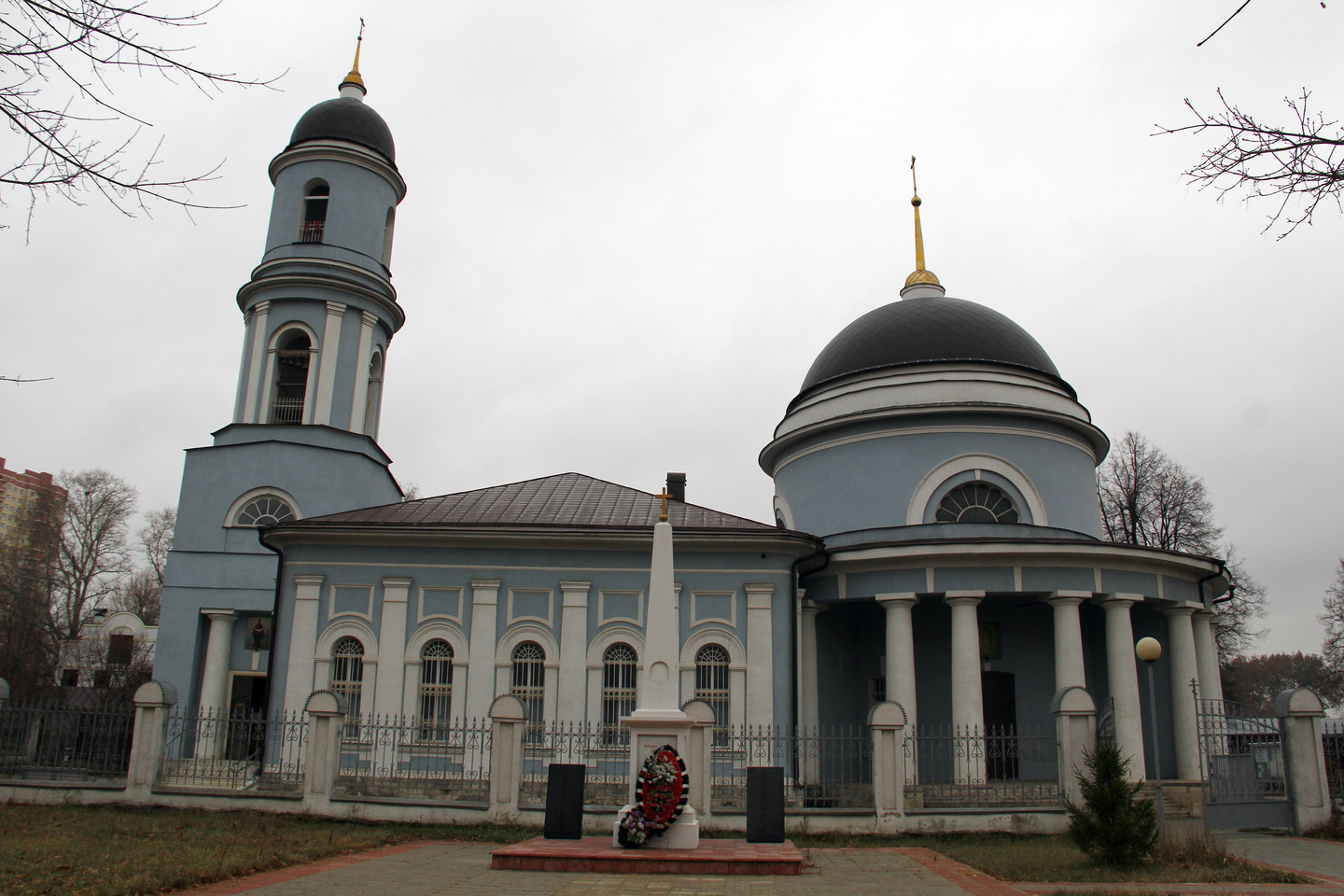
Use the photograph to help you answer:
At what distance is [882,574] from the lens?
1723 centimetres

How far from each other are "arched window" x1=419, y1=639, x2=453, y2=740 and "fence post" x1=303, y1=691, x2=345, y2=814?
2.65 m

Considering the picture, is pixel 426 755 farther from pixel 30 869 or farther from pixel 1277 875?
pixel 1277 875

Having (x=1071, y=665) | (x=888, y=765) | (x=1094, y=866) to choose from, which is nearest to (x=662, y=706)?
(x=888, y=765)

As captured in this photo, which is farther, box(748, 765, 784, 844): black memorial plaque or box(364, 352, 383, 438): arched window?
box(364, 352, 383, 438): arched window

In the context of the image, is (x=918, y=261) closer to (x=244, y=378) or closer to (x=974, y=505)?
(x=974, y=505)

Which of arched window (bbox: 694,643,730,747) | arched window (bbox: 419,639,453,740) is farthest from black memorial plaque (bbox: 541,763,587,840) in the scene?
arched window (bbox: 419,639,453,740)

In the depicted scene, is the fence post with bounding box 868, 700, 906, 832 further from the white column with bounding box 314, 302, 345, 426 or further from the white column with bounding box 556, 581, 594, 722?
the white column with bounding box 314, 302, 345, 426

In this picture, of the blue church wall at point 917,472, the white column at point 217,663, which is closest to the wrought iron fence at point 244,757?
the white column at point 217,663

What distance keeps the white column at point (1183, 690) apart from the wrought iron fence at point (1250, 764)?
0.46 meters

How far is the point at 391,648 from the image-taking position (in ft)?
53.6

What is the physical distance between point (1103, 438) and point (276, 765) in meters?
17.5

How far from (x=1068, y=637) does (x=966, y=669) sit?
1899 millimetres

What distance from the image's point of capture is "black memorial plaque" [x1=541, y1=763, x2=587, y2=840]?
35.3 ft

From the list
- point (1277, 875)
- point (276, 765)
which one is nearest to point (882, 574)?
point (1277, 875)
